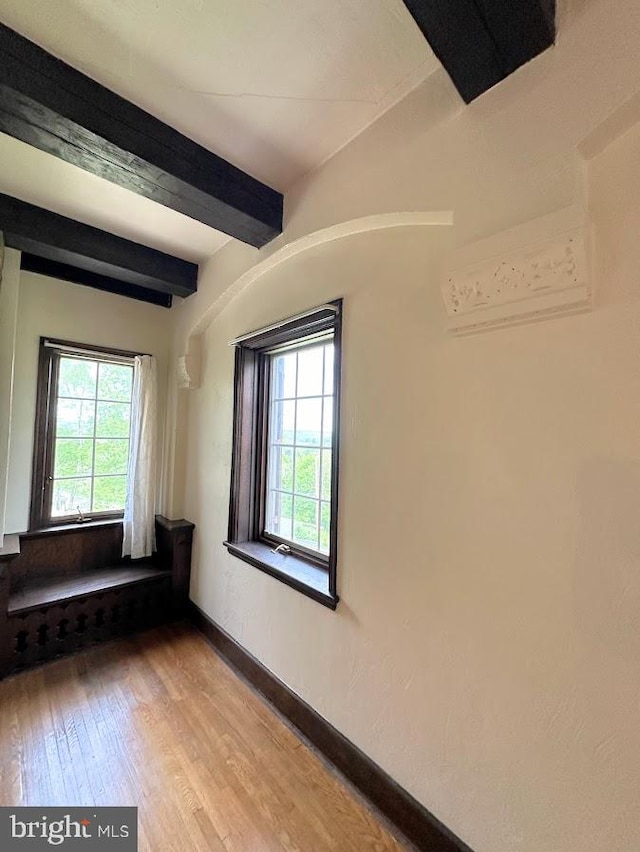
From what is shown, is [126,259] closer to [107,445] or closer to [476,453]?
[107,445]

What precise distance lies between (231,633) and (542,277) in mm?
2370

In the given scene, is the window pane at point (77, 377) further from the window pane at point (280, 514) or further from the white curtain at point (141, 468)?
the window pane at point (280, 514)

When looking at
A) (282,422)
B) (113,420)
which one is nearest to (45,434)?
(113,420)

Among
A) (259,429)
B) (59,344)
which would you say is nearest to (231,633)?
(259,429)

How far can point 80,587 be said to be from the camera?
2.27m

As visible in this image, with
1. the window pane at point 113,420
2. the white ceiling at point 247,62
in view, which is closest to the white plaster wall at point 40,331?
the window pane at point 113,420

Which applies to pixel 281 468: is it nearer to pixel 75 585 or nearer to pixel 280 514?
pixel 280 514

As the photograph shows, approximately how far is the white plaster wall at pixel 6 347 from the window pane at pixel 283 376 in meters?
1.58

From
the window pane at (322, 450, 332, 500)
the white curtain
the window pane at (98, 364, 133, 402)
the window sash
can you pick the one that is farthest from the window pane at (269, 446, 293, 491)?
the window pane at (98, 364, 133, 402)

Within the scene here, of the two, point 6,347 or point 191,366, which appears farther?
point 191,366

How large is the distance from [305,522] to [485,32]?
194 cm

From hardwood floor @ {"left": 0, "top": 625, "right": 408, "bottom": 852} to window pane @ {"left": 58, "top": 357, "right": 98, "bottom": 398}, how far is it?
1755 millimetres

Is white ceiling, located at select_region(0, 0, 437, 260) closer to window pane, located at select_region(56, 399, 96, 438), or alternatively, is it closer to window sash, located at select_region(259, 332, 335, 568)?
window sash, located at select_region(259, 332, 335, 568)

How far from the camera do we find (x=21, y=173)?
1.64 meters
